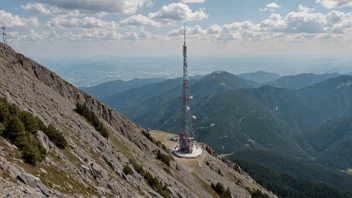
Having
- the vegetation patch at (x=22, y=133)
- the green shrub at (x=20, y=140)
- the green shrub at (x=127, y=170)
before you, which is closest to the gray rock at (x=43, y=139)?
the vegetation patch at (x=22, y=133)

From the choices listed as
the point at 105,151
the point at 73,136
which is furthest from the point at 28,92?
the point at 105,151

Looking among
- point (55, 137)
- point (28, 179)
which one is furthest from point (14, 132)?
point (55, 137)

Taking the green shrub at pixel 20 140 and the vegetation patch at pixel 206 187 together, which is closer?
the green shrub at pixel 20 140

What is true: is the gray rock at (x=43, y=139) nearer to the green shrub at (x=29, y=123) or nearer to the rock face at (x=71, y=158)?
the rock face at (x=71, y=158)

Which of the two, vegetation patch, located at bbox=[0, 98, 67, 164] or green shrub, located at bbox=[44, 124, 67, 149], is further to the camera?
green shrub, located at bbox=[44, 124, 67, 149]

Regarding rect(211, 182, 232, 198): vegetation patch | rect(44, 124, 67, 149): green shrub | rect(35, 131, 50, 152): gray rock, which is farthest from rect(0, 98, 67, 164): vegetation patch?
rect(211, 182, 232, 198): vegetation patch

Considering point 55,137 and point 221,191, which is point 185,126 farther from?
point 55,137

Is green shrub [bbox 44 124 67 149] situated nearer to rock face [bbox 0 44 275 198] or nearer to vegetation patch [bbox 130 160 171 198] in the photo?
rock face [bbox 0 44 275 198]

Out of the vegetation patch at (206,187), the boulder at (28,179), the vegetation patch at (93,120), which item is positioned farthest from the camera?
the vegetation patch at (206,187)
